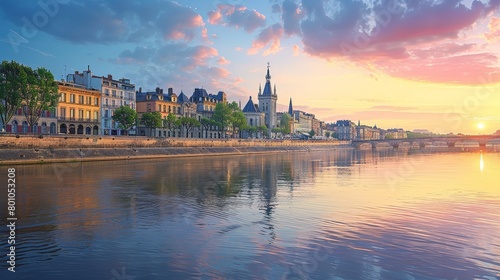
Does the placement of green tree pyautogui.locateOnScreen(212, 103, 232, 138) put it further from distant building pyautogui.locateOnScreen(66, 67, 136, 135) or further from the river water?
the river water

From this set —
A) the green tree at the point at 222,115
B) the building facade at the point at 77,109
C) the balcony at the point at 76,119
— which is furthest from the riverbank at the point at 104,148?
the building facade at the point at 77,109

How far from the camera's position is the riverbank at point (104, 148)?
57.0 metres

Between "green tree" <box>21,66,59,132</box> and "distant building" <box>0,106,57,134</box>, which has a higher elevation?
"green tree" <box>21,66,59,132</box>

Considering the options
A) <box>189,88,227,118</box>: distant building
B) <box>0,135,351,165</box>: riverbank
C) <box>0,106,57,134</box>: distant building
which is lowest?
<box>0,135,351,165</box>: riverbank

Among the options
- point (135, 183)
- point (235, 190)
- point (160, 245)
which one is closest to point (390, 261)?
point (160, 245)

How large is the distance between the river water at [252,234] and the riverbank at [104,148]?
27116mm

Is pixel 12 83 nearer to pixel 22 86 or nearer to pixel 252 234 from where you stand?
pixel 22 86

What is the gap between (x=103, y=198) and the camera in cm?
2845

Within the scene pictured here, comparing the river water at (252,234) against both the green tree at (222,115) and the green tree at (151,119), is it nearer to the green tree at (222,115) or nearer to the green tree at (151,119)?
the green tree at (151,119)

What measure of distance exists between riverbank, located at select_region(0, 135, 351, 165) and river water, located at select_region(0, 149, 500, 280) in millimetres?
27116

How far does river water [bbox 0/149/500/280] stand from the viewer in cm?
1344

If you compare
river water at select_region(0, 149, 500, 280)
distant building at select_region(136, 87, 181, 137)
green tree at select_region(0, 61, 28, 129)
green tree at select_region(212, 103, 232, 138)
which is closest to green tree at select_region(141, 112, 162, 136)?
distant building at select_region(136, 87, 181, 137)

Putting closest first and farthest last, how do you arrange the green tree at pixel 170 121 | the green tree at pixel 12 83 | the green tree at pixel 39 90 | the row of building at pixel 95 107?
the green tree at pixel 12 83, the green tree at pixel 39 90, the row of building at pixel 95 107, the green tree at pixel 170 121

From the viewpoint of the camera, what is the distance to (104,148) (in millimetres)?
72875
